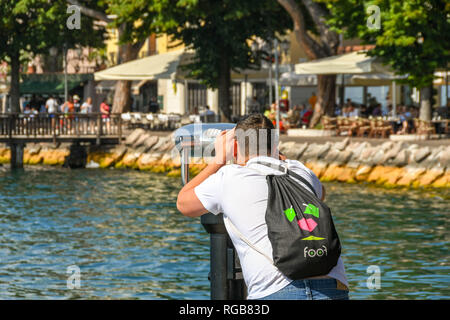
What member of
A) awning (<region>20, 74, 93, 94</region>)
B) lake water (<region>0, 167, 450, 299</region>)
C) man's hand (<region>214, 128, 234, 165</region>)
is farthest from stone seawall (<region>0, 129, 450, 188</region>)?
awning (<region>20, 74, 93, 94</region>)

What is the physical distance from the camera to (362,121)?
33500mm

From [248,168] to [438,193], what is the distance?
23600mm

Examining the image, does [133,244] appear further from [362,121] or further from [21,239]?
[362,121]

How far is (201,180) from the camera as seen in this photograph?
15.2ft

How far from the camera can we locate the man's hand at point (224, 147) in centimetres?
466

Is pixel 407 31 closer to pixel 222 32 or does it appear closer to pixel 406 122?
pixel 406 122

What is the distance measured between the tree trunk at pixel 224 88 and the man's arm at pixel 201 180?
34.6 meters

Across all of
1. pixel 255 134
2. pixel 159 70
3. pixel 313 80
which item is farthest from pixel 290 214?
pixel 313 80

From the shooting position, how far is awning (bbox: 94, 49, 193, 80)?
1479 inches

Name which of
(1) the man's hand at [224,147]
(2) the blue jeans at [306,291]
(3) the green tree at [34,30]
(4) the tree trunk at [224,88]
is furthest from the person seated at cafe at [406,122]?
(2) the blue jeans at [306,291]

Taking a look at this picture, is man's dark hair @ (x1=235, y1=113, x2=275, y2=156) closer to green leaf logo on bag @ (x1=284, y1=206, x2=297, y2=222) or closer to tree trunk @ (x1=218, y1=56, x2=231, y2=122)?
green leaf logo on bag @ (x1=284, y1=206, x2=297, y2=222)

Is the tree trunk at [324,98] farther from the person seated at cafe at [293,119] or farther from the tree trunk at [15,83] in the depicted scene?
the tree trunk at [15,83]

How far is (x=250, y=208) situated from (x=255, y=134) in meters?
0.37

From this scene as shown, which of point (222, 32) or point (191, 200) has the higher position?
point (222, 32)
